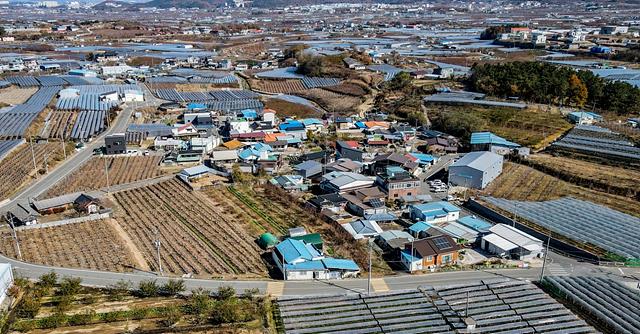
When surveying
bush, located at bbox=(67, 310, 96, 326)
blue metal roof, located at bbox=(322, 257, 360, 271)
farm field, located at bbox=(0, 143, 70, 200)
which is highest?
farm field, located at bbox=(0, 143, 70, 200)

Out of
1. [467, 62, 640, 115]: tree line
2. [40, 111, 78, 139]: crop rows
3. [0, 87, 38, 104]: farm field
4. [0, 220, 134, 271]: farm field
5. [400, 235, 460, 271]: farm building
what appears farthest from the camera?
[0, 87, 38, 104]: farm field

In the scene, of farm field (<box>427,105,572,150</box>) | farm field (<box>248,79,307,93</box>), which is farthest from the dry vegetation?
farm field (<box>427,105,572,150</box>)

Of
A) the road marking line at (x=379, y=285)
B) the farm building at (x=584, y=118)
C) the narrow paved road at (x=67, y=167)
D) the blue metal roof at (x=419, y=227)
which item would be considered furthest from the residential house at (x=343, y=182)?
the farm building at (x=584, y=118)

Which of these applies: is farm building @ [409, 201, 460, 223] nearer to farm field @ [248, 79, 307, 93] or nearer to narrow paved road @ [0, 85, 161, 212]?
narrow paved road @ [0, 85, 161, 212]

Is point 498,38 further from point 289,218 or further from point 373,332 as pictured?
point 373,332

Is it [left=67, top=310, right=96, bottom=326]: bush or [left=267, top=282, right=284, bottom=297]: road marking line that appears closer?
[left=67, top=310, right=96, bottom=326]: bush

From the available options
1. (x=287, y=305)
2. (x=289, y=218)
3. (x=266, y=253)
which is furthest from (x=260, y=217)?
(x=287, y=305)
